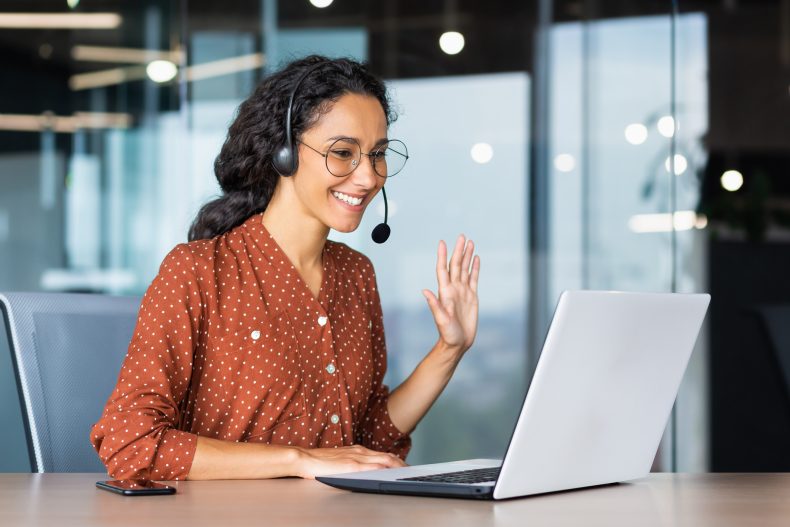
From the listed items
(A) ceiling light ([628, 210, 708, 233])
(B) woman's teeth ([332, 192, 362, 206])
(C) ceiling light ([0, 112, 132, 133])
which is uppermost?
(C) ceiling light ([0, 112, 132, 133])

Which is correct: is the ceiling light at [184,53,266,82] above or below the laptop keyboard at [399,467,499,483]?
above

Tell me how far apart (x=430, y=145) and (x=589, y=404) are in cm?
255

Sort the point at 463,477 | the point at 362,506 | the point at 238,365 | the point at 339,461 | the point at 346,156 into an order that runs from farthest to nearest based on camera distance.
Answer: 1. the point at 346,156
2. the point at 238,365
3. the point at 339,461
4. the point at 463,477
5. the point at 362,506

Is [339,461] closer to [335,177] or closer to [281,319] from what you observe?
[281,319]

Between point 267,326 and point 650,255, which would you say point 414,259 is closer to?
point 650,255

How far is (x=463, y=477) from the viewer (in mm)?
1307

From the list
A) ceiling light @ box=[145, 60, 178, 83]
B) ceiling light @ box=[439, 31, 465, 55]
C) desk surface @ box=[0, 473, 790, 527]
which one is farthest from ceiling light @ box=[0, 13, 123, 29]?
desk surface @ box=[0, 473, 790, 527]

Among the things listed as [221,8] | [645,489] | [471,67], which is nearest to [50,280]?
[221,8]

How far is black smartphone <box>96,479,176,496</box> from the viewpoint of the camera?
1.23m

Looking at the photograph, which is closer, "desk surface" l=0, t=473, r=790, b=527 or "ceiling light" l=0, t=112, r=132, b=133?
"desk surface" l=0, t=473, r=790, b=527

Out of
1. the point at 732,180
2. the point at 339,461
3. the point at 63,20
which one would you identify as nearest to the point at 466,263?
the point at 339,461

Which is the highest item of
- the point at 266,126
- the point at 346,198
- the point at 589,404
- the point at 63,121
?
the point at 63,121

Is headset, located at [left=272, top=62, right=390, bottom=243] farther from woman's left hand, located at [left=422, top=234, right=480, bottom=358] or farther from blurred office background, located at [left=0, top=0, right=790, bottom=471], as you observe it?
blurred office background, located at [left=0, top=0, right=790, bottom=471]

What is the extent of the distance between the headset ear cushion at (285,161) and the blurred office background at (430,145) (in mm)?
1848
